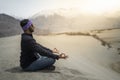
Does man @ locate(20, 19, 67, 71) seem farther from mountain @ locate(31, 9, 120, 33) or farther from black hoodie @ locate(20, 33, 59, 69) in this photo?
mountain @ locate(31, 9, 120, 33)

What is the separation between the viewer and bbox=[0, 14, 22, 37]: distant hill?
95.3 feet

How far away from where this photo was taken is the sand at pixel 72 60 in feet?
25.1

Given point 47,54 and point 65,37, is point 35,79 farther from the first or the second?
point 65,37

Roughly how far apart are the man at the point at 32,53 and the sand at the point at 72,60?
220 millimetres

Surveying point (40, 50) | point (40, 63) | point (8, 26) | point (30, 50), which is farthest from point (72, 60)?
point (8, 26)

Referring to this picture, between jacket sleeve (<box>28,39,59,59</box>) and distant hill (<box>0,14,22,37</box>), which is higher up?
jacket sleeve (<box>28,39,59,59</box>)

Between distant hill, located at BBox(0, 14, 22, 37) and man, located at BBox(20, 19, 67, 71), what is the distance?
20.5m

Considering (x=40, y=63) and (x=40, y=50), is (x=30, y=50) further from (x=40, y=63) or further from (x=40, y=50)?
(x=40, y=63)

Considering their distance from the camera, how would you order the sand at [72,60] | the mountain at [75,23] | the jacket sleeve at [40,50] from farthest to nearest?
the mountain at [75,23] → the sand at [72,60] → the jacket sleeve at [40,50]

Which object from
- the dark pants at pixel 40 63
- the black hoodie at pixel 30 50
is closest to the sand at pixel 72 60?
the dark pants at pixel 40 63

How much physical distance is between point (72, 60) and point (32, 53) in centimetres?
467

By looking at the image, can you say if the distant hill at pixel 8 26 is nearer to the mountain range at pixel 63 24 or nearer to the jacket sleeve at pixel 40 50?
the mountain range at pixel 63 24

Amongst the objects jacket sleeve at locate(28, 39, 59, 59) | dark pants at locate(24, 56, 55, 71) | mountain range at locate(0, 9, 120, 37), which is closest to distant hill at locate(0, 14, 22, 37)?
mountain range at locate(0, 9, 120, 37)

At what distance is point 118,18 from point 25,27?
1939 centimetres
